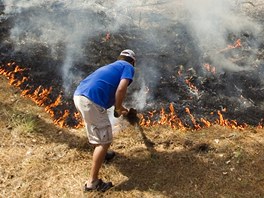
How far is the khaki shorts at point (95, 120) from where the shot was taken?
445 centimetres

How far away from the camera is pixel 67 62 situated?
7.57 metres

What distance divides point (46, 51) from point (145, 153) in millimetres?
3795

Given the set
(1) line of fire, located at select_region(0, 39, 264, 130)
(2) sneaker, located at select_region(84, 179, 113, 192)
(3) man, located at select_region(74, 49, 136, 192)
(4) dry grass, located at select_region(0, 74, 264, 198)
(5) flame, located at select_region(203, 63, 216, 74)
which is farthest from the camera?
(5) flame, located at select_region(203, 63, 216, 74)

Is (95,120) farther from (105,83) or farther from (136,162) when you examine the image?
(136,162)

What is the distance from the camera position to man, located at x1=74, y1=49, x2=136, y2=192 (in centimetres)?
443

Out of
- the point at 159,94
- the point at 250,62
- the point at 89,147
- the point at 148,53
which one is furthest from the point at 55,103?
the point at 250,62

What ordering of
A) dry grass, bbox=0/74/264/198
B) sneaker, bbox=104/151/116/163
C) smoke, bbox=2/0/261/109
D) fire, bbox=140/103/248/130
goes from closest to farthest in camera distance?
dry grass, bbox=0/74/264/198 < sneaker, bbox=104/151/116/163 < fire, bbox=140/103/248/130 < smoke, bbox=2/0/261/109

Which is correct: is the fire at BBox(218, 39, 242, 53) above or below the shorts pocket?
below

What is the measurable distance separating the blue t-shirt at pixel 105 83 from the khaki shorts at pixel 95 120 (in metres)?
0.07

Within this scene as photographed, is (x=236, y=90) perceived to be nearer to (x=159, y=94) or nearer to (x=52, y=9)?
(x=159, y=94)

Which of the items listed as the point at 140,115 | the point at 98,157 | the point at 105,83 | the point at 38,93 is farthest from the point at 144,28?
the point at 98,157

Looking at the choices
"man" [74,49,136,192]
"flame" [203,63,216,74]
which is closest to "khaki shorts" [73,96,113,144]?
"man" [74,49,136,192]

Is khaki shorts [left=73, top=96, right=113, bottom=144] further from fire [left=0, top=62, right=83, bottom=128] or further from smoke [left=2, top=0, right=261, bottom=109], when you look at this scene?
smoke [left=2, top=0, right=261, bottom=109]

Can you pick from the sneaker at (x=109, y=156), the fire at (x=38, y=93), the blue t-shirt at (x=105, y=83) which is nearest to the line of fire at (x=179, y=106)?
the fire at (x=38, y=93)
